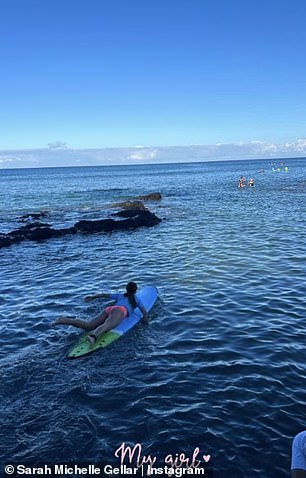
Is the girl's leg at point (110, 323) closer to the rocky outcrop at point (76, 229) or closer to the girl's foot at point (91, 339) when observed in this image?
the girl's foot at point (91, 339)

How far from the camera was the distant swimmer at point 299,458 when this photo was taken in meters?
5.25

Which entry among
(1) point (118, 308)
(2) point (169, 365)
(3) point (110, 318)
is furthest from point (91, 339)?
(2) point (169, 365)

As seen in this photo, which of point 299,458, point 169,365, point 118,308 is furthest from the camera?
point 118,308

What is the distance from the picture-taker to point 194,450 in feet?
26.0

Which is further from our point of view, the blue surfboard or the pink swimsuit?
the pink swimsuit

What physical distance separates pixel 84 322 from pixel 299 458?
8.80 metres

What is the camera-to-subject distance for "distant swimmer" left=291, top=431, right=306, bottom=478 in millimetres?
5254

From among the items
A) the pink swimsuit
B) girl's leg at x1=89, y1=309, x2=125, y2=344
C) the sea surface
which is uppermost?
the pink swimsuit

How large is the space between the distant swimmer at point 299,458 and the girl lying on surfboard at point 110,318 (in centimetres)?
772

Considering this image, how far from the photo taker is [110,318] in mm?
13203

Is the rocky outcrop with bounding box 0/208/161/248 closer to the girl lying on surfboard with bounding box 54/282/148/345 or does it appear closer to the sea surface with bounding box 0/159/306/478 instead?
the sea surface with bounding box 0/159/306/478

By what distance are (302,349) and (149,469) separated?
6259 mm

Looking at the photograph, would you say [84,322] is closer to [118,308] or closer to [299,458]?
[118,308]

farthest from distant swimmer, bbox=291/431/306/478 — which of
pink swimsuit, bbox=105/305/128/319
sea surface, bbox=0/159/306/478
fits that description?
pink swimsuit, bbox=105/305/128/319
